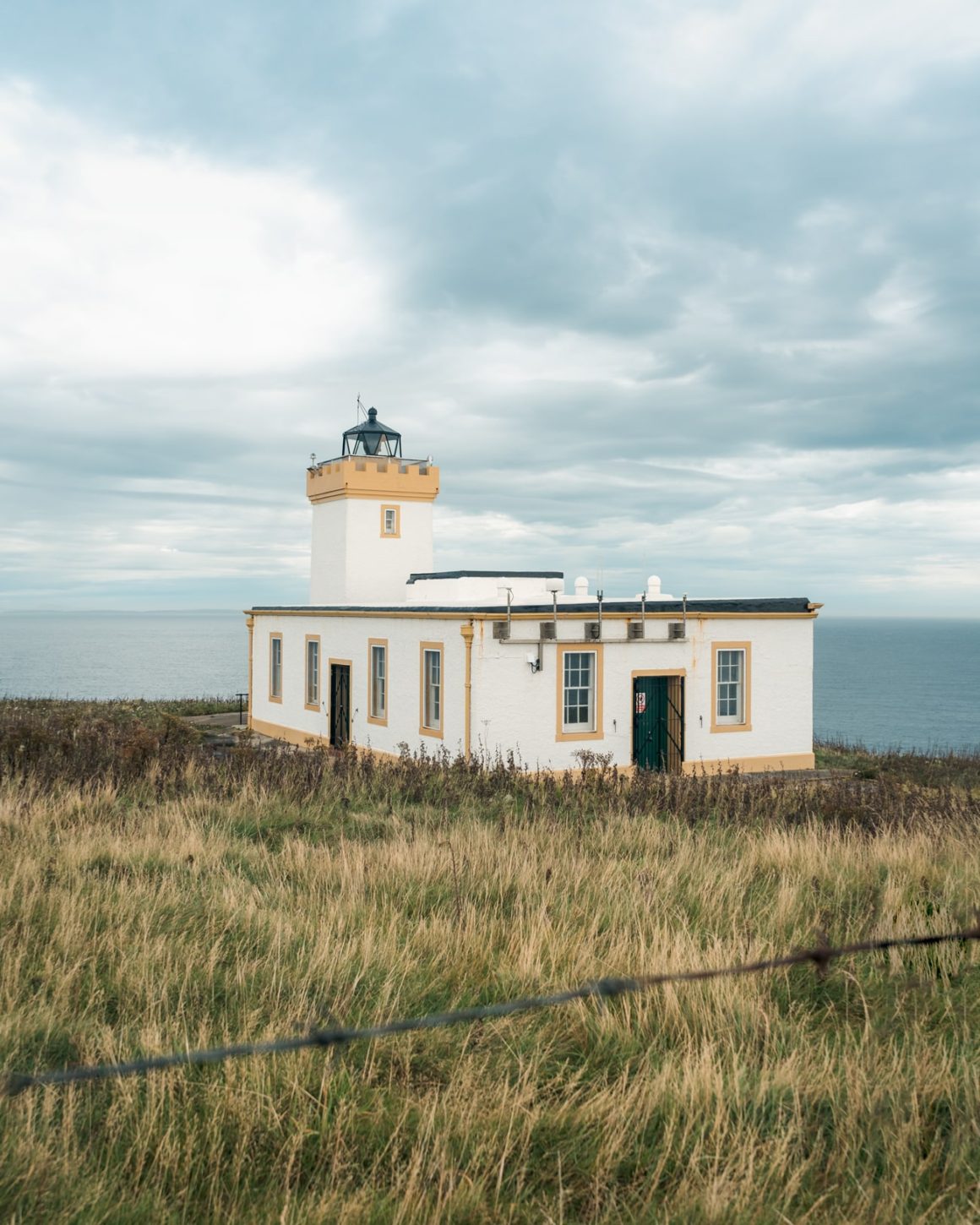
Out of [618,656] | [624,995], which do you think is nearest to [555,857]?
[624,995]

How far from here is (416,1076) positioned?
12.7 feet

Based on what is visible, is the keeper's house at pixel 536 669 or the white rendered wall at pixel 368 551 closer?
the keeper's house at pixel 536 669

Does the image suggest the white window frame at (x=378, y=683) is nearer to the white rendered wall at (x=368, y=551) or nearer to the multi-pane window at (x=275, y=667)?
the white rendered wall at (x=368, y=551)

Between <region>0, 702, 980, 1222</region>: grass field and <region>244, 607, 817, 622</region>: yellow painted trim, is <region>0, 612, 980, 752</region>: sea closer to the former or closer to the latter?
<region>244, 607, 817, 622</region>: yellow painted trim

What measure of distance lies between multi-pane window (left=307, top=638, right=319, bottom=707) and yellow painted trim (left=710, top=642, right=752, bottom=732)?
938cm

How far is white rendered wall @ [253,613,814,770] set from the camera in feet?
58.3

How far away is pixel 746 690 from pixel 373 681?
7.70 meters

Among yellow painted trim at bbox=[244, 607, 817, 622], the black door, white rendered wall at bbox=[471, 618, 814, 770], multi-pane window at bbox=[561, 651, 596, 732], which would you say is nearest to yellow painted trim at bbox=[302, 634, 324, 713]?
the black door

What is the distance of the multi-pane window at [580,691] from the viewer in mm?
18562

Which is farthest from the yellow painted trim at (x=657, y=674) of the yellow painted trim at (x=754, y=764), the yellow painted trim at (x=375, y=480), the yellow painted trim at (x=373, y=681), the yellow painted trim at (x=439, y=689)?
the yellow painted trim at (x=375, y=480)

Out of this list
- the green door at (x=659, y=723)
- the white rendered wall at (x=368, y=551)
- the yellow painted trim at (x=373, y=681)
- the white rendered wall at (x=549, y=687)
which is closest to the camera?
the white rendered wall at (x=549, y=687)

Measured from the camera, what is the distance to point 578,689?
18.6 m

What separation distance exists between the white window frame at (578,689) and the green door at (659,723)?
1121 millimetres

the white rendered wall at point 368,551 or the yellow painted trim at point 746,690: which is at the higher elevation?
the white rendered wall at point 368,551
